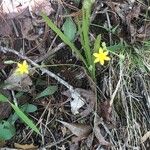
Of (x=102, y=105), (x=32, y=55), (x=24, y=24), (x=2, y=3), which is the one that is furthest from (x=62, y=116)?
(x=2, y=3)

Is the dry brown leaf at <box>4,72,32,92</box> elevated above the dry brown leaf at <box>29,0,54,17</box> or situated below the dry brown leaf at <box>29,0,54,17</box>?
below

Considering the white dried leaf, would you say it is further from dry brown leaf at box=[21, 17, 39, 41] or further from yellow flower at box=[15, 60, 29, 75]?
dry brown leaf at box=[21, 17, 39, 41]

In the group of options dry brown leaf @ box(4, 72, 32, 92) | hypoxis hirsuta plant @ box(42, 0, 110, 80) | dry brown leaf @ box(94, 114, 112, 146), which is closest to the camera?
hypoxis hirsuta plant @ box(42, 0, 110, 80)

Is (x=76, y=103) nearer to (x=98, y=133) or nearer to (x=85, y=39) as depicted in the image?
(x=98, y=133)

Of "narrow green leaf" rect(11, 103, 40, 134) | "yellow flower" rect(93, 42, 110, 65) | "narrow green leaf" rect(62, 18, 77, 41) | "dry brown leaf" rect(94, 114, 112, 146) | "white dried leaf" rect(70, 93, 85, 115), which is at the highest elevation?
"narrow green leaf" rect(62, 18, 77, 41)

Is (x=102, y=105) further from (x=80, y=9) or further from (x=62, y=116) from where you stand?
(x=80, y=9)

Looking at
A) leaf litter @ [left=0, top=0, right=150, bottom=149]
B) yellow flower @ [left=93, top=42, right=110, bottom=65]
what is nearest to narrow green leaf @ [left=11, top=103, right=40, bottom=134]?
leaf litter @ [left=0, top=0, right=150, bottom=149]
